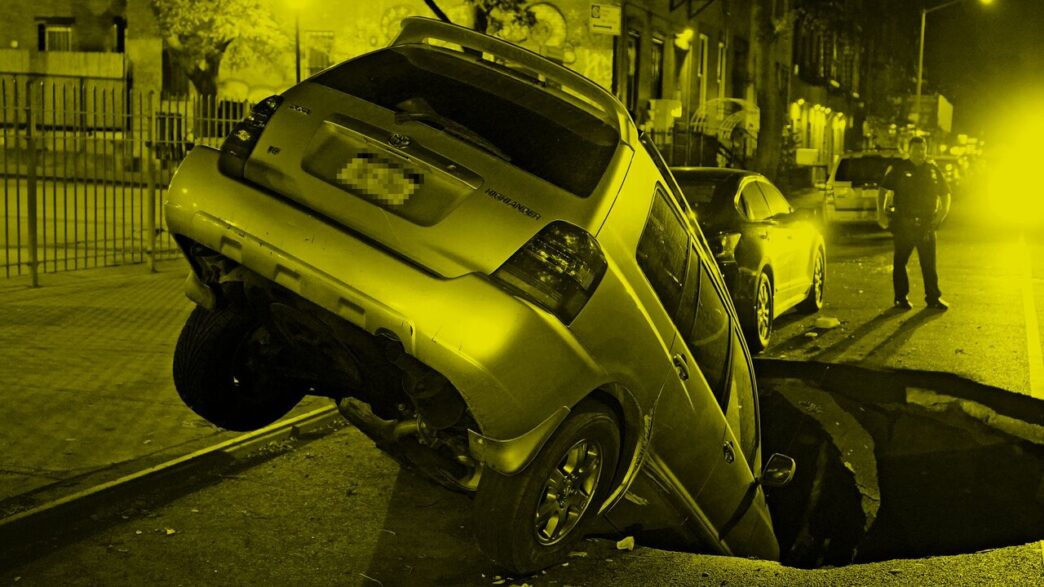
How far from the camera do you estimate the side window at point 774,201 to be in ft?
38.5

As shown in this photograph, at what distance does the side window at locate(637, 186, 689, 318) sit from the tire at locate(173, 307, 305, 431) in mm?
1851

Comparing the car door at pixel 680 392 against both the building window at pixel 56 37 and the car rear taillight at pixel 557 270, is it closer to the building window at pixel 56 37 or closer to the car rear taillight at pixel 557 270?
the car rear taillight at pixel 557 270

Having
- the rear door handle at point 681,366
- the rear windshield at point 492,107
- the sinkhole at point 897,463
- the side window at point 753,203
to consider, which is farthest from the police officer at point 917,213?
the rear windshield at point 492,107

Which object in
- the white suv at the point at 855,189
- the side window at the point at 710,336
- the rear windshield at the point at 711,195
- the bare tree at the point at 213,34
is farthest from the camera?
the bare tree at the point at 213,34

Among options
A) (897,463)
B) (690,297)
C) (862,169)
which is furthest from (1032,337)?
(862,169)

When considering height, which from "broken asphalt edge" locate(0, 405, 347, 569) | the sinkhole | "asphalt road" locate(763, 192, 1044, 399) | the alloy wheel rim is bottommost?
the sinkhole

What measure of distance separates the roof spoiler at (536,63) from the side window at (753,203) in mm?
5812

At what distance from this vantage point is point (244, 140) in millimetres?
4887

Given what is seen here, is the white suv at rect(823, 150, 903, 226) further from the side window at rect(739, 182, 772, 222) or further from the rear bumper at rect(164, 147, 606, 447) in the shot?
the rear bumper at rect(164, 147, 606, 447)

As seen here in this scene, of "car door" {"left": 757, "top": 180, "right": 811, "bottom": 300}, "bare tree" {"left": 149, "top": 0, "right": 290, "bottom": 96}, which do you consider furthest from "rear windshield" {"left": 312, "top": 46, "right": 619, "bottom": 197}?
"bare tree" {"left": 149, "top": 0, "right": 290, "bottom": 96}

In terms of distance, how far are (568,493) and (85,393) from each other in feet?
13.0

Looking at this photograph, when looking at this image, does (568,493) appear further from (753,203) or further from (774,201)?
(774,201)

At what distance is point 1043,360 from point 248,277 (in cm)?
758

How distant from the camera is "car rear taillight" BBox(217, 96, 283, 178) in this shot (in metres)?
4.80
